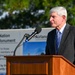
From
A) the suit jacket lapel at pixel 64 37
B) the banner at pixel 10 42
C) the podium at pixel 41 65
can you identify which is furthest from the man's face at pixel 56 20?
the banner at pixel 10 42

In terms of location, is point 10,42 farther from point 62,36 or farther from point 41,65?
point 41,65

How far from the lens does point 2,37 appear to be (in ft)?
41.5

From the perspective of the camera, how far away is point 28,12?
2102 centimetres

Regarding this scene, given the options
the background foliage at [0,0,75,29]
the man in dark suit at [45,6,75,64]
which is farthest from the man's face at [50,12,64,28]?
the background foliage at [0,0,75,29]

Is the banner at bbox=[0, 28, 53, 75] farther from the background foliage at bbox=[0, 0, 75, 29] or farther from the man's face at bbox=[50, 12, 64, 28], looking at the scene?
the background foliage at bbox=[0, 0, 75, 29]

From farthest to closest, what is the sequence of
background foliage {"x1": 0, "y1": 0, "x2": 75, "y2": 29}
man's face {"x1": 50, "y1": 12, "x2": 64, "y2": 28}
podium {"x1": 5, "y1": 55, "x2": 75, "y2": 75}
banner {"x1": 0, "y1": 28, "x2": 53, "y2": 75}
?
background foliage {"x1": 0, "y1": 0, "x2": 75, "y2": 29} → banner {"x1": 0, "y1": 28, "x2": 53, "y2": 75} → man's face {"x1": 50, "y1": 12, "x2": 64, "y2": 28} → podium {"x1": 5, "y1": 55, "x2": 75, "y2": 75}

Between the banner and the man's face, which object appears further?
the banner

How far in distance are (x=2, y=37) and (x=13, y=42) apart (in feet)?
1.12

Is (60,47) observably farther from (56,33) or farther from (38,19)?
(38,19)

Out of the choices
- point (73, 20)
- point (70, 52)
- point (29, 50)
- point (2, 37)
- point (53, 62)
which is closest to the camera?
point (53, 62)

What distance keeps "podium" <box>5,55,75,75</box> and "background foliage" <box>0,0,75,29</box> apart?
12002mm

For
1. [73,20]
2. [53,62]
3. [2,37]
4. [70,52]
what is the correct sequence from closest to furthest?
1. [53,62]
2. [70,52]
3. [2,37]
4. [73,20]

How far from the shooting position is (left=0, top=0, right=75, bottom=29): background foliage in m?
19.1

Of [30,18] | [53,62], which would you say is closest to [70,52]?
[53,62]
